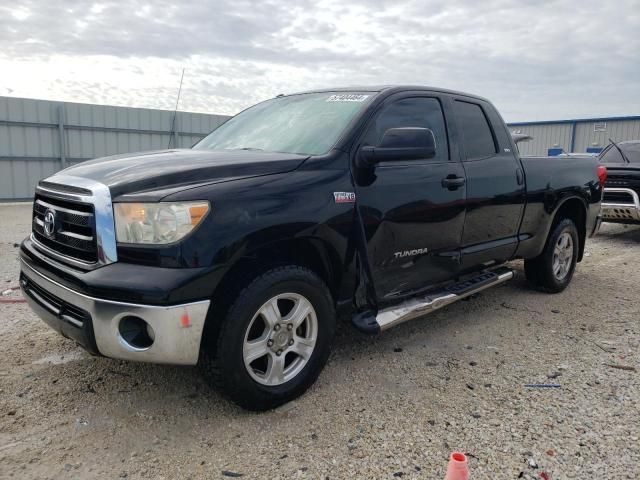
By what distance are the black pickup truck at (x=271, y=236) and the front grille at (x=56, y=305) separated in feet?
0.04

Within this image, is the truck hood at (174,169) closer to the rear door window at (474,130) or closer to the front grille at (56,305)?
the front grille at (56,305)

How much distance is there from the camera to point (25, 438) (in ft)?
8.45

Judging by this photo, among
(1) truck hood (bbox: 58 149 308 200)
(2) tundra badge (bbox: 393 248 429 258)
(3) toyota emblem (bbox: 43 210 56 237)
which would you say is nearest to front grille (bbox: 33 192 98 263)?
(3) toyota emblem (bbox: 43 210 56 237)

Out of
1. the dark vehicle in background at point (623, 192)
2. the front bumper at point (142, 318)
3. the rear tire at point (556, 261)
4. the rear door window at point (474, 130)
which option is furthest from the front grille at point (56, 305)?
the dark vehicle in background at point (623, 192)

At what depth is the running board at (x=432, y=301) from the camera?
10.8 ft

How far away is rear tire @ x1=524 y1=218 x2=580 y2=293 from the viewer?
521 cm

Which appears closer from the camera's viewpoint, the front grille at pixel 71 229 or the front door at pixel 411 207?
the front grille at pixel 71 229

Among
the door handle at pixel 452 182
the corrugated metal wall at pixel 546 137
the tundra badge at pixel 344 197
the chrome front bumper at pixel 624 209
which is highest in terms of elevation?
the corrugated metal wall at pixel 546 137

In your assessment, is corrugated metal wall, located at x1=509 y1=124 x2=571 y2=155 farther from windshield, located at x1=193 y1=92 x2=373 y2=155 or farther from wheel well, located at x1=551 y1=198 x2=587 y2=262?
windshield, located at x1=193 y1=92 x2=373 y2=155

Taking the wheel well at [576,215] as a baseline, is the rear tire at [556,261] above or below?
below

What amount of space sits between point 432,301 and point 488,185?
1182 millimetres

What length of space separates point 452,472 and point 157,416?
165cm

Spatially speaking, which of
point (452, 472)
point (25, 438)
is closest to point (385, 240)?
point (452, 472)

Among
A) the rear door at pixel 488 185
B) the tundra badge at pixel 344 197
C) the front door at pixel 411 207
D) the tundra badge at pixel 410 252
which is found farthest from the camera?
the rear door at pixel 488 185
